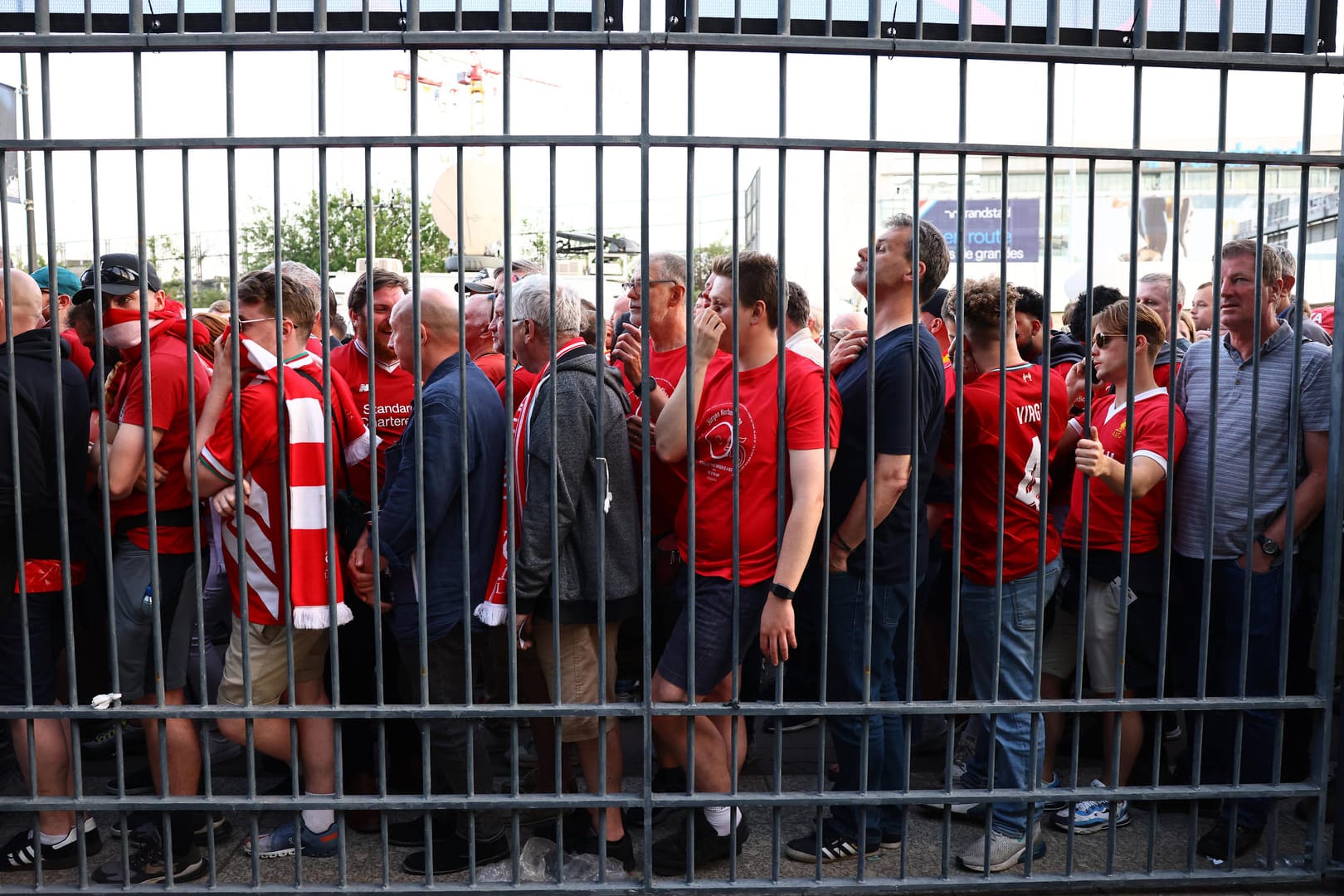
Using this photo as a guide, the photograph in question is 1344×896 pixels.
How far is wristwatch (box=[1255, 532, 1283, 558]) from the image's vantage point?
3.83m

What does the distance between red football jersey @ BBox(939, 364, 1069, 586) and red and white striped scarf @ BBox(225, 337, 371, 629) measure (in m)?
2.15

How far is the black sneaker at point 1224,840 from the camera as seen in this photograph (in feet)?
12.8

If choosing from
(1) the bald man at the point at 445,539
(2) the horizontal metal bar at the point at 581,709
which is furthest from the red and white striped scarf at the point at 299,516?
(2) the horizontal metal bar at the point at 581,709

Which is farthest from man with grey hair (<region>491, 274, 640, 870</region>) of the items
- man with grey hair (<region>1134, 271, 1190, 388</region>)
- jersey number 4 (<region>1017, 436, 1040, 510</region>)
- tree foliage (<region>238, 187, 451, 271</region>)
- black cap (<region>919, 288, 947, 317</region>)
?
tree foliage (<region>238, 187, 451, 271</region>)

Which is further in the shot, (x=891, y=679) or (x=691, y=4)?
(x=891, y=679)

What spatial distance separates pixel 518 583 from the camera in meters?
3.63

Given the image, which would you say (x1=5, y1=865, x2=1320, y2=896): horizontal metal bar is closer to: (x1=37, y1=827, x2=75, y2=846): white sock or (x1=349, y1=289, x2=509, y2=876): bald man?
(x1=37, y1=827, x2=75, y2=846): white sock

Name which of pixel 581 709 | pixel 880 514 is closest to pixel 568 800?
pixel 581 709

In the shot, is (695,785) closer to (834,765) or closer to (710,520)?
(710,520)

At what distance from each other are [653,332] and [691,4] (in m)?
1.63

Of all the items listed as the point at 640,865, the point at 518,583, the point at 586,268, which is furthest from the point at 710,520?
the point at 586,268

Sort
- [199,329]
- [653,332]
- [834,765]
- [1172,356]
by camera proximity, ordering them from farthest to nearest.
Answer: [834,765], [653,332], [199,329], [1172,356]

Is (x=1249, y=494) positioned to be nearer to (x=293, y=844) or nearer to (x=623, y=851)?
(x=623, y=851)

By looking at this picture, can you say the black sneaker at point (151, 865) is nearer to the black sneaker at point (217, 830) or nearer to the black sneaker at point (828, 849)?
the black sneaker at point (217, 830)
